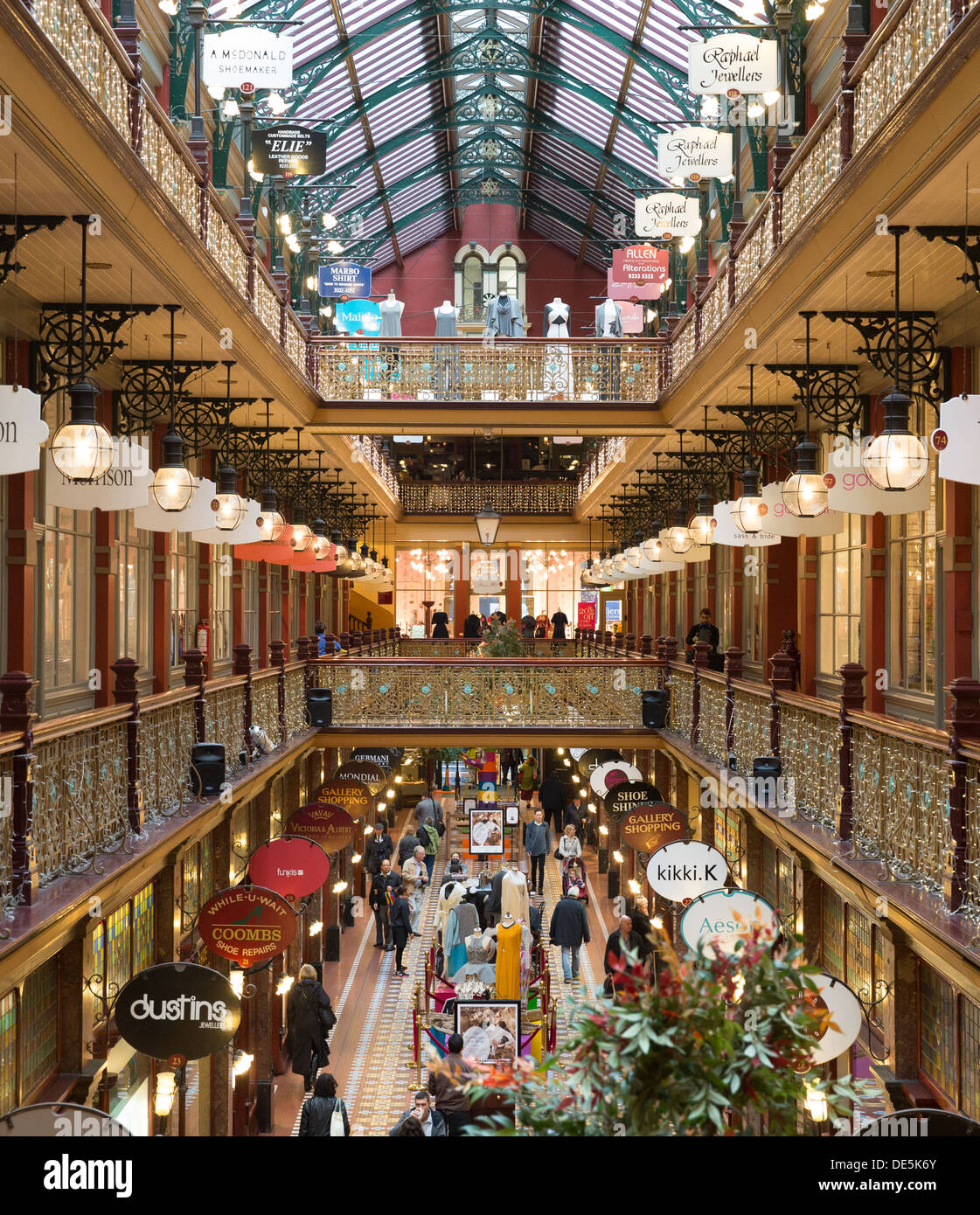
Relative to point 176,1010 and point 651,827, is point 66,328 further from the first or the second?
point 651,827

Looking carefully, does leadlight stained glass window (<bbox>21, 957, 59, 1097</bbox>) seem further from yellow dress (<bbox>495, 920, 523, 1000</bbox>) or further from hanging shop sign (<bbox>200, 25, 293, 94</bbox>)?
hanging shop sign (<bbox>200, 25, 293, 94</bbox>)

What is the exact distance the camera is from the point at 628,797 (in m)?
14.9

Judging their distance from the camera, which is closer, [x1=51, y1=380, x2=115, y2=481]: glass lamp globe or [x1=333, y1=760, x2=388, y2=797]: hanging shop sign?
[x1=51, y1=380, x2=115, y2=481]: glass lamp globe

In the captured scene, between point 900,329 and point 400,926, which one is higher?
point 900,329

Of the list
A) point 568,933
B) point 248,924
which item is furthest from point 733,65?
point 568,933

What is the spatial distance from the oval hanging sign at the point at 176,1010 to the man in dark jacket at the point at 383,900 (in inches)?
459

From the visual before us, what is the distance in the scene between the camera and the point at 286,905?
A: 9.75 meters

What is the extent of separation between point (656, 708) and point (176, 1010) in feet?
36.8

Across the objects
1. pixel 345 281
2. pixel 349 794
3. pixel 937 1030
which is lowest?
pixel 937 1030

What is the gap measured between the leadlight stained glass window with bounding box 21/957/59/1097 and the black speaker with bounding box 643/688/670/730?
11076mm

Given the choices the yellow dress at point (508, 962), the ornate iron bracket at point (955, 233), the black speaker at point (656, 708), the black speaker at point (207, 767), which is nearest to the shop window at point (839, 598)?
the black speaker at point (656, 708)

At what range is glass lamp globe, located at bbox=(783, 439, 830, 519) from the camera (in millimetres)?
9555

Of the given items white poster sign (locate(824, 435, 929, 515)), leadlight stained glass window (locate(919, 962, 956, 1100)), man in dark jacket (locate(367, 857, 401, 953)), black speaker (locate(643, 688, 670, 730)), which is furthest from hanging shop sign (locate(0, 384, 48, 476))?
man in dark jacket (locate(367, 857, 401, 953))

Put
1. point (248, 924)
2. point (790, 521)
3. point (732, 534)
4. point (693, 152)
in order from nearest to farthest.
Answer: point (248, 924)
point (790, 521)
point (732, 534)
point (693, 152)
